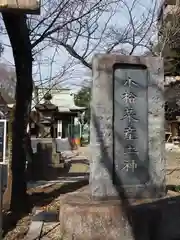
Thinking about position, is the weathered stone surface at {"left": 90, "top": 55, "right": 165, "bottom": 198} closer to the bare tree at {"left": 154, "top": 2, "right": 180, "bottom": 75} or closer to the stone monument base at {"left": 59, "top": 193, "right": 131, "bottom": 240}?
the stone monument base at {"left": 59, "top": 193, "right": 131, "bottom": 240}

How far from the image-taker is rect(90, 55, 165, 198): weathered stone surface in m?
5.82

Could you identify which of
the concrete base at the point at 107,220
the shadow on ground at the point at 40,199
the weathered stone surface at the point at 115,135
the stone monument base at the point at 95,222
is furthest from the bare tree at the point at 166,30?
the stone monument base at the point at 95,222

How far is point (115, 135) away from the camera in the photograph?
5.92 m

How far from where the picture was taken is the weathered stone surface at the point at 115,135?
5.82 meters

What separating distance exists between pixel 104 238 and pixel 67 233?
0.54 m

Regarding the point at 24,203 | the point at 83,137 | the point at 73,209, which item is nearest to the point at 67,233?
the point at 73,209

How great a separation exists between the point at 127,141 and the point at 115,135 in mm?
210

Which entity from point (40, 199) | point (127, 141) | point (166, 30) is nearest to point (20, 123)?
point (40, 199)

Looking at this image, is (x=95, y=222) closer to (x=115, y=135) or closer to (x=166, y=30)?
(x=115, y=135)

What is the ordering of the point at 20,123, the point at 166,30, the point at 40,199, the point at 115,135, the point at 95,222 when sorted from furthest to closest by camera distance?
→ the point at 166,30 → the point at 40,199 → the point at 20,123 → the point at 115,135 → the point at 95,222

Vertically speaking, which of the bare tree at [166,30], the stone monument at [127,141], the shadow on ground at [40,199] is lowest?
the shadow on ground at [40,199]

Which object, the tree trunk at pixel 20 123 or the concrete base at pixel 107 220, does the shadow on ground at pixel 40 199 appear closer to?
the tree trunk at pixel 20 123

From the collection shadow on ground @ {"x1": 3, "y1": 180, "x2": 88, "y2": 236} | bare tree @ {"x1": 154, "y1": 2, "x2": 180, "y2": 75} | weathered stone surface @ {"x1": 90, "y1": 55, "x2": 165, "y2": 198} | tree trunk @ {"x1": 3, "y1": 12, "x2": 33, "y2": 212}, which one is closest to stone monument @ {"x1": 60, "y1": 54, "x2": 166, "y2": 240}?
weathered stone surface @ {"x1": 90, "y1": 55, "x2": 165, "y2": 198}

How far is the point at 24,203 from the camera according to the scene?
25.2 feet
